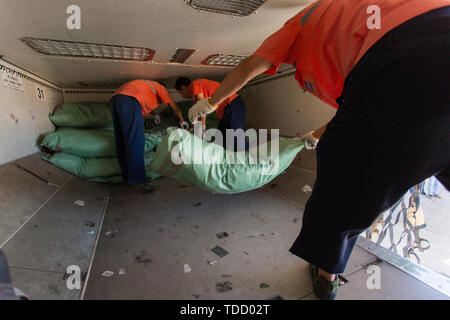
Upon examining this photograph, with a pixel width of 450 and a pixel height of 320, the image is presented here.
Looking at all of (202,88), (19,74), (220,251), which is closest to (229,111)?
(202,88)

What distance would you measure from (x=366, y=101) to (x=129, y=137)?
1.56m

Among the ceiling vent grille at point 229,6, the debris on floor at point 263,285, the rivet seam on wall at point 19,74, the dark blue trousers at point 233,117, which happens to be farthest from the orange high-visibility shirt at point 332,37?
the rivet seam on wall at point 19,74

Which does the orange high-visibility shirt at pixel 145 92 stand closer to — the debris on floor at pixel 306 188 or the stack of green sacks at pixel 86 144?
the stack of green sacks at pixel 86 144

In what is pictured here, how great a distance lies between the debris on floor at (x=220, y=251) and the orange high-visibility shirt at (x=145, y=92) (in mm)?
1310

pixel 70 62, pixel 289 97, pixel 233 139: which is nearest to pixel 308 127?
pixel 289 97

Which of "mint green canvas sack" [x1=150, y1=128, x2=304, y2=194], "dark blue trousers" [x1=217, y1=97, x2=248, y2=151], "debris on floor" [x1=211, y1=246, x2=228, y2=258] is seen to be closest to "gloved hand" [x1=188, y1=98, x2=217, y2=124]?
"mint green canvas sack" [x1=150, y1=128, x2=304, y2=194]

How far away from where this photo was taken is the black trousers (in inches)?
17.8

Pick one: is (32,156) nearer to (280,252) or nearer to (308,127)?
(280,252)

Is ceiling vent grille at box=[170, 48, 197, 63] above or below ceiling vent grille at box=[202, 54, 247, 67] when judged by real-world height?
below

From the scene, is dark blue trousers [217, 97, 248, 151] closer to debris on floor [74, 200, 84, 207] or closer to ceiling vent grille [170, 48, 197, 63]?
ceiling vent grille [170, 48, 197, 63]

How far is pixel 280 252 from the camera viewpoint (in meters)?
0.98

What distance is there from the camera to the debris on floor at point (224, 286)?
77 cm

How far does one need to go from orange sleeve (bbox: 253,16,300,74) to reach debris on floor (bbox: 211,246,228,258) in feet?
2.47

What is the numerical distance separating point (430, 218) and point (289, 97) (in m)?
1.27
